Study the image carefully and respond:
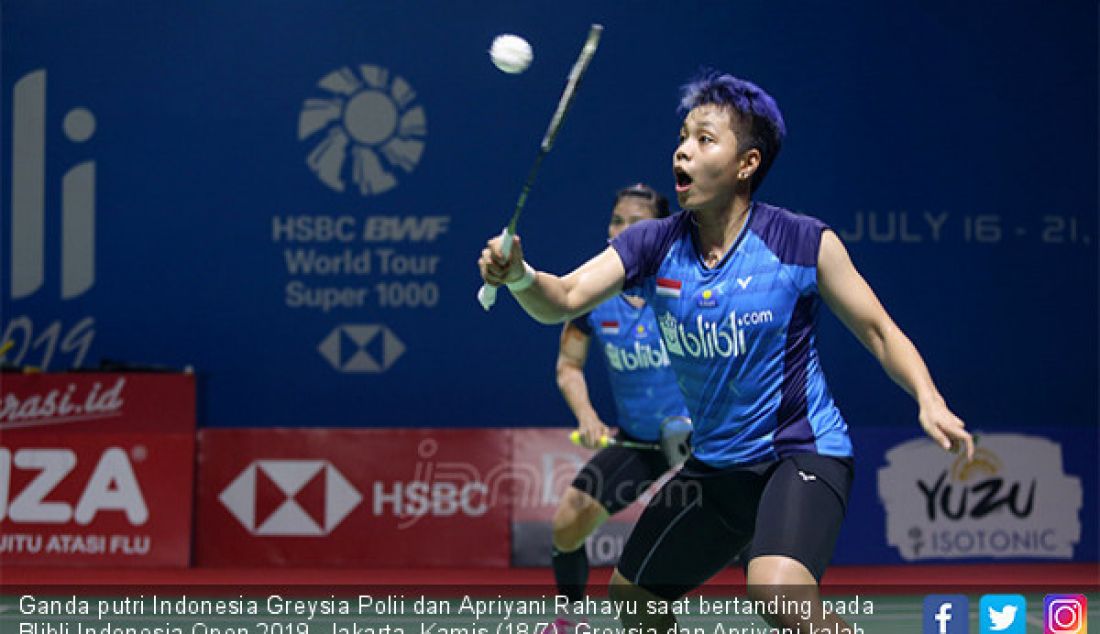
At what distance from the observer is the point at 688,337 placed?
317cm

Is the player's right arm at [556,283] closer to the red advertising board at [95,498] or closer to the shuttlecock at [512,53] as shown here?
the shuttlecock at [512,53]

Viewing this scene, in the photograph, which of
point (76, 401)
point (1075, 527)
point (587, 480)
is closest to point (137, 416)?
point (76, 401)

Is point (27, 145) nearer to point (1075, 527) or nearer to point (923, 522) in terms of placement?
point (923, 522)

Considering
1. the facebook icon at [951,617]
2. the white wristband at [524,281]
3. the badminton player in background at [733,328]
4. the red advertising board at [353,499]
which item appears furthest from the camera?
the red advertising board at [353,499]

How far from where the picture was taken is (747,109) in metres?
3.21

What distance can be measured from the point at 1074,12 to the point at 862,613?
4.17m

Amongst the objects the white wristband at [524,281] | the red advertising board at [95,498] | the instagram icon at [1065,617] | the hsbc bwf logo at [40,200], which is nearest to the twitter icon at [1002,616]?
the instagram icon at [1065,617]

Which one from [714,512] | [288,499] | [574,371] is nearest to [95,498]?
[288,499]

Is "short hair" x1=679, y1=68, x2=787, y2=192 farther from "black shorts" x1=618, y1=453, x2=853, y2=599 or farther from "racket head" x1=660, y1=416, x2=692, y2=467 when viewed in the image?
"racket head" x1=660, y1=416, x2=692, y2=467

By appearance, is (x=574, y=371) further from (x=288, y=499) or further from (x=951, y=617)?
(x=288, y=499)

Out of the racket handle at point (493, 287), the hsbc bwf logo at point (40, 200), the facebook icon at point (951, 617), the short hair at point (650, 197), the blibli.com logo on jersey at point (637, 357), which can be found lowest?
the facebook icon at point (951, 617)

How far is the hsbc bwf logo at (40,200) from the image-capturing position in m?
8.09

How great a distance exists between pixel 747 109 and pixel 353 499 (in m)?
4.47

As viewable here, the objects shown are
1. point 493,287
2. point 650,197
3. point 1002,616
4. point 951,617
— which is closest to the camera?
point 493,287
